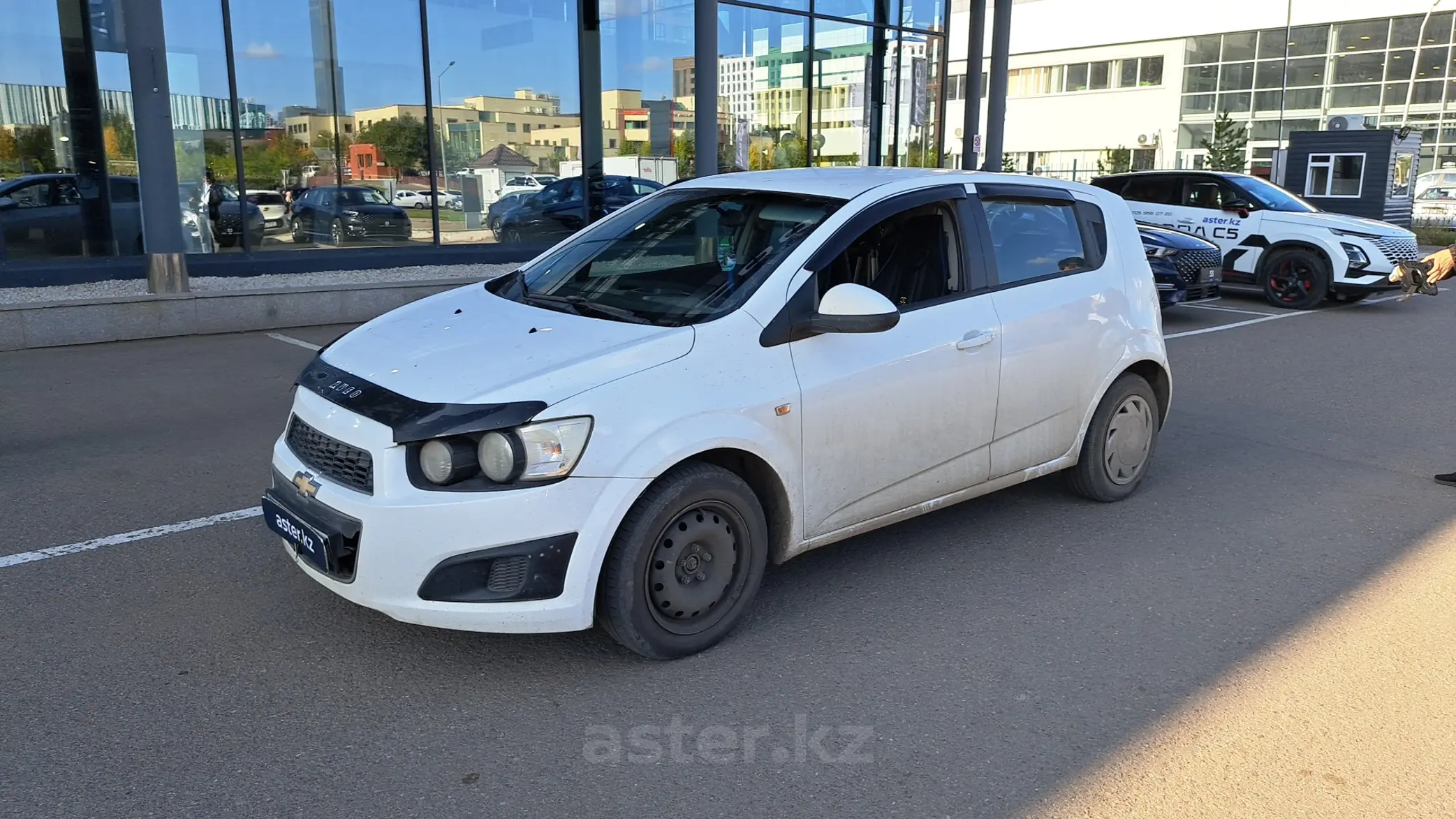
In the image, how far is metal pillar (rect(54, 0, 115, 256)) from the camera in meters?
12.7

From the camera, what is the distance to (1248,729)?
3477 millimetres

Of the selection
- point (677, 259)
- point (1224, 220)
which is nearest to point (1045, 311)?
point (677, 259)

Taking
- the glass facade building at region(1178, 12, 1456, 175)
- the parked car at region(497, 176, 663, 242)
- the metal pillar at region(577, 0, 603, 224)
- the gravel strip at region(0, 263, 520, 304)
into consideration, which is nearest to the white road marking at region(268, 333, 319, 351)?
the gravel strip at region(0, 263, 520, 304)

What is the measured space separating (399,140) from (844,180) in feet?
37.1

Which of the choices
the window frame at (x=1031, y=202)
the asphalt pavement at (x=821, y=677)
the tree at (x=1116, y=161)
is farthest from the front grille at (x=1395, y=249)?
the tree at (x=1116, y=161)

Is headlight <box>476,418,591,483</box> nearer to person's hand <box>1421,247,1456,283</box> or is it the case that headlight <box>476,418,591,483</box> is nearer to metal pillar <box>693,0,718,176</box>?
person's hand <box>1421,247,1456,283</box>

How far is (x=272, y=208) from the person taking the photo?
542 inches

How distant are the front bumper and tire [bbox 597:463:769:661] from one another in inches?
3.5

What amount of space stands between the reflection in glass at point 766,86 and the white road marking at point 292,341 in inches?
361

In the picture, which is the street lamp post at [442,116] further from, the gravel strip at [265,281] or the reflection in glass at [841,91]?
the reflection in glass at [841,91]

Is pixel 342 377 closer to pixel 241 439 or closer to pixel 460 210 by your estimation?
pixel 241 439

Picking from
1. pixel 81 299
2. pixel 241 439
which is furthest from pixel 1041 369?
pixel 81 299

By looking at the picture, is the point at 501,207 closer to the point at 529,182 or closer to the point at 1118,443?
the point at 529,182

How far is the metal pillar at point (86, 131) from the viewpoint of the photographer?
12.7 m
